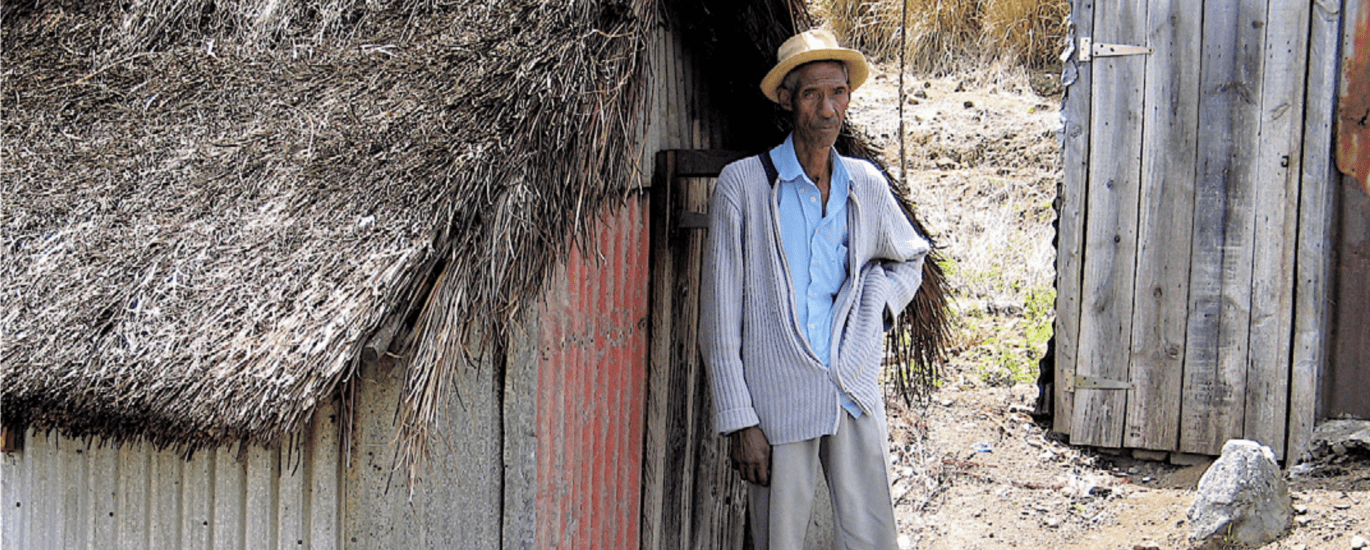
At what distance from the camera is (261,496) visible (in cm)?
348

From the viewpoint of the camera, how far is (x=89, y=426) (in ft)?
10.5

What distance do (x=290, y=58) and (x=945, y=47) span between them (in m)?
7.37

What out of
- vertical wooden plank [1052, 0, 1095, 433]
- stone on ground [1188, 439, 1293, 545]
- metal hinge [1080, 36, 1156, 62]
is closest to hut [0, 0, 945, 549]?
stone on ground [1188, 439, 1293, 545]

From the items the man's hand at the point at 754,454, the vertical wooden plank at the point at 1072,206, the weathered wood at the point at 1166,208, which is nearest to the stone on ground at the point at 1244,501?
the weathered wood at the point at 1166,208

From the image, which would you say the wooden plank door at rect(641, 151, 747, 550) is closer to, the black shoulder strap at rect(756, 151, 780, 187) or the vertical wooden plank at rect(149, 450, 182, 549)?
the black shoulder strap at rect(756, 151, 780, 187)

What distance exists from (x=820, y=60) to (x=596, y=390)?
121 cm

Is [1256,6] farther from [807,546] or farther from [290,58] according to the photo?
[290,58]

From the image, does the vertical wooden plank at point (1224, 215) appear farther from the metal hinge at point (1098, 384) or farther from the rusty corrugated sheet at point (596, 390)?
the rusty corrugated sheet at point (596, 390)

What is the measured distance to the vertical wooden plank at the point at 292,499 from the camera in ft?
11.2

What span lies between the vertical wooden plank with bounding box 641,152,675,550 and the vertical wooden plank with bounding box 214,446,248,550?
129 centimetres

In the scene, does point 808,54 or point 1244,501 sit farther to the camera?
point 1244,501

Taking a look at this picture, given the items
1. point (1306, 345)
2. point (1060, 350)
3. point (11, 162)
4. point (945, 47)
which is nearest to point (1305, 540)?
point (1306, 345)

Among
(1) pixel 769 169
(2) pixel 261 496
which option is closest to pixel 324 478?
(2) pixel 261 496

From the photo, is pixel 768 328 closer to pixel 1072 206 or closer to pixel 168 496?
pixel 168 496
